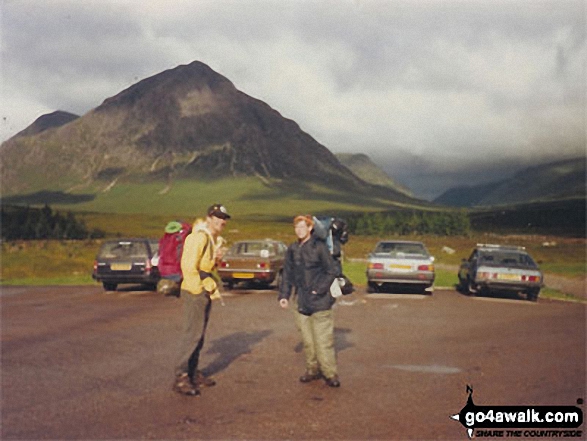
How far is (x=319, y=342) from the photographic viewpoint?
810 centimetres

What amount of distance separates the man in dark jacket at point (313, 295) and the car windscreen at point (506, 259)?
13.1m

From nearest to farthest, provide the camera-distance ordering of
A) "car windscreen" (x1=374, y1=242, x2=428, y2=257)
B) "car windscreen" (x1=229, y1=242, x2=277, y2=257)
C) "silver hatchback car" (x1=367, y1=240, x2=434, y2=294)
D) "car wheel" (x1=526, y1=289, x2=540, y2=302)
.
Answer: "car wheel" (x1=526, y1=289, x2=540, y2=302) < "silver hatchback car" (x1=367, y1=240, x2=434, y2=294) < "car windscreen" (x1=374, y1=242, x2=428, y2=257) < "car windscreen" (x1=229, y1=242, x2=277, y2=257)

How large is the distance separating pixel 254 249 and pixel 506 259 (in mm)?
8632

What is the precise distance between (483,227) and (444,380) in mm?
177086

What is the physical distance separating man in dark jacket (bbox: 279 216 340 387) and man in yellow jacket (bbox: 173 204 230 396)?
1052mm

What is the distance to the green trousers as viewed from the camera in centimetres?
793

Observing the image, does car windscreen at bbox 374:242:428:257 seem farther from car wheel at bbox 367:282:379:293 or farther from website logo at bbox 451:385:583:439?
website logo at bbox 451:385:583:439

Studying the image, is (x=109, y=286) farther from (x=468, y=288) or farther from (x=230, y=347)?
(x=230, y=347)

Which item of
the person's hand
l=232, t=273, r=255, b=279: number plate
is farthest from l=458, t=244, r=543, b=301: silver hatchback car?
the person's hand

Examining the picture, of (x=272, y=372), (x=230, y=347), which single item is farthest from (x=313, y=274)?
(x=230, y=347)

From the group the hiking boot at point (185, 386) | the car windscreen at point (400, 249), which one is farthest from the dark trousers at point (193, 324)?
the car windscreen at point (400, 249)

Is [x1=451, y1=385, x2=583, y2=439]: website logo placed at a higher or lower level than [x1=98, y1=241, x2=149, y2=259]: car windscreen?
lower

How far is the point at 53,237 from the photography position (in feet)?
288

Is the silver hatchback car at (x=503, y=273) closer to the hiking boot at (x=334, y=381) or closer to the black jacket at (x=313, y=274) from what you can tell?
the black jacket at (x=313, y=274)
